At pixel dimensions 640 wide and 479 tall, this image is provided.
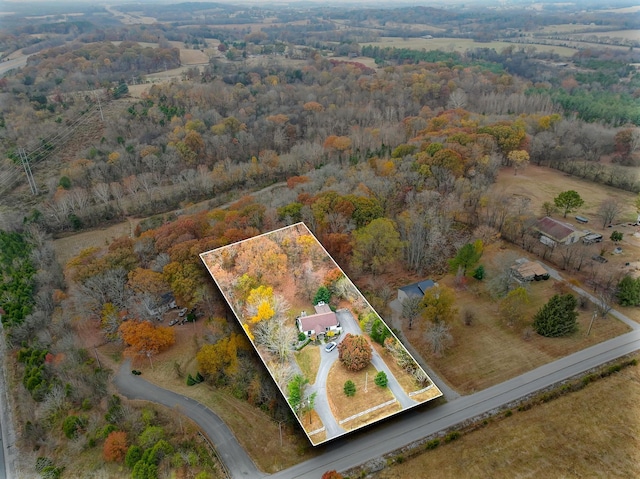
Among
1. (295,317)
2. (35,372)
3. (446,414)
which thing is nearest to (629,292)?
(446,414)

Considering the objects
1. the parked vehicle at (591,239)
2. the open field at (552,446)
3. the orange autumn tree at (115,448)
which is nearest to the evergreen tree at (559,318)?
the open field at (552,446)

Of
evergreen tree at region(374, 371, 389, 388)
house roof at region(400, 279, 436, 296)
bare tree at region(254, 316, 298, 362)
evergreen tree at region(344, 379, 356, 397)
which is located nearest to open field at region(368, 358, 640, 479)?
evergreen tree at region(344, 379, 356, 397)

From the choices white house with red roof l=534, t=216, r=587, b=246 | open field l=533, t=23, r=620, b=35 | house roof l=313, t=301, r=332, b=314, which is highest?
open field l=533, t=23, r=620, b=35

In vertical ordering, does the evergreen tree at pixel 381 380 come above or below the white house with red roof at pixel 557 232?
above

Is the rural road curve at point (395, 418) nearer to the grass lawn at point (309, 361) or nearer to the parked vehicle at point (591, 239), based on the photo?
the grass lawn at point (309, 361)

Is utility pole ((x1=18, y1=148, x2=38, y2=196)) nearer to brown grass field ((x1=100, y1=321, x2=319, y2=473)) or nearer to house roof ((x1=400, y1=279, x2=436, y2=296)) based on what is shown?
brown grass field ((x1=100, y1=321, x2=319, y2=473))

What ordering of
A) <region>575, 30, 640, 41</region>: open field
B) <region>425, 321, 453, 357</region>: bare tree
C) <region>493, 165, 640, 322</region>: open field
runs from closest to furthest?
1. <region>425, 321, 453, 357</region>: bare tree
2. <region>493, 165, 640, 322</region>: open field
3. <region>575, 30, 640, 41</region>: open field
